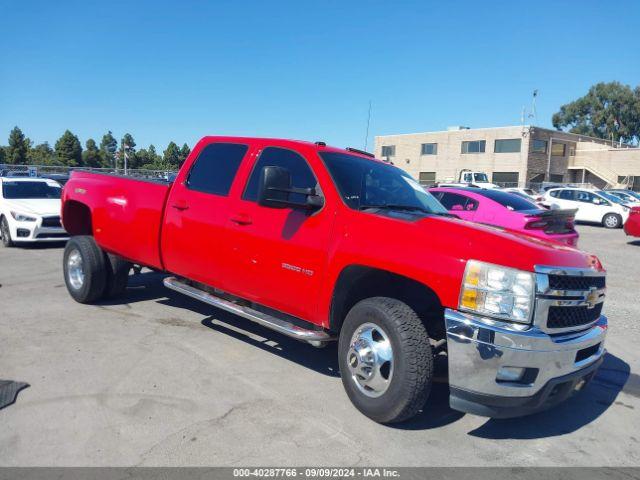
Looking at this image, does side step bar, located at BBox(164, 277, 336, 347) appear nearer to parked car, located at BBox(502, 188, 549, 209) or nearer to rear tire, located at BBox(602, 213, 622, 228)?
parked car, located at BBox(502, 188, 549, 209)

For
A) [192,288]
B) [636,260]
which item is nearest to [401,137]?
[636,260]

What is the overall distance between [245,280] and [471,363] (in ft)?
6.97

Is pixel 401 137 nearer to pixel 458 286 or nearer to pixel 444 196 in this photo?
pixel 444 196

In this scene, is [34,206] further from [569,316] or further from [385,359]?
[569,316]

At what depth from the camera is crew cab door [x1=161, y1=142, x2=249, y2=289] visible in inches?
189

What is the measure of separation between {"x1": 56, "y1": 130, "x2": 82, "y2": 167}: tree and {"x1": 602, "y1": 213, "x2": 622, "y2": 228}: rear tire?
5361 cm

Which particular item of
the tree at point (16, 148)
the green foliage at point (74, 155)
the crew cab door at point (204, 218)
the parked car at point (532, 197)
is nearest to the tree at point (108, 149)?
the green foliage at point (74, 155)

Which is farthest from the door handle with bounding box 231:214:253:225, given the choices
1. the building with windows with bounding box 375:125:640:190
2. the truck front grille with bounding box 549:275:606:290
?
the building with windows with bounding box 375:125:640:190

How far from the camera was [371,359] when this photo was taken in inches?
143

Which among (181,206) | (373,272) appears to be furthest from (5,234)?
(373,272)

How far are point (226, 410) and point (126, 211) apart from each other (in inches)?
115

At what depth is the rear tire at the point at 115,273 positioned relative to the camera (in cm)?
633

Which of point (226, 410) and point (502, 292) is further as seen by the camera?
point (226, 410)

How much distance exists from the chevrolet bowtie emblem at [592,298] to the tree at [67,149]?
6174 cm
